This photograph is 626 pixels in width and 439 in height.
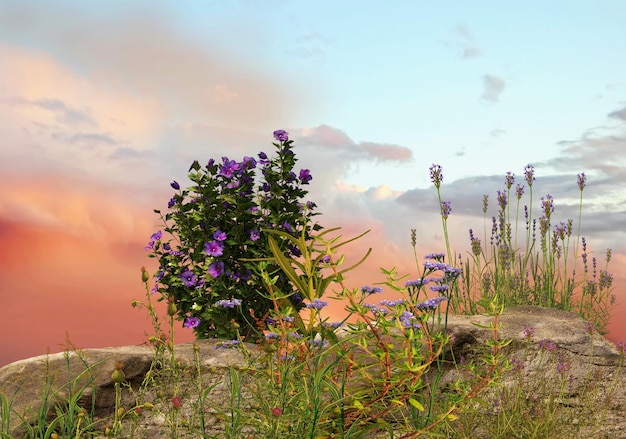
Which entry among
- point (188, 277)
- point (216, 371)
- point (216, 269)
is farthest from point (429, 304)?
point (188, 277)

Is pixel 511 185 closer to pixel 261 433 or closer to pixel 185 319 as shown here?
pixel 185 319

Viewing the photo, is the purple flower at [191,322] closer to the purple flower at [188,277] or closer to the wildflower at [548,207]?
the purple flower at [188,277]

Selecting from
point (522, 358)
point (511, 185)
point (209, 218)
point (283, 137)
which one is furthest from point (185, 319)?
point (511, 185)

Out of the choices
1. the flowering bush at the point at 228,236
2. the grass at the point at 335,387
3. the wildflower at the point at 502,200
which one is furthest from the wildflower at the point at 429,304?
the wildflower at the point at 502,200

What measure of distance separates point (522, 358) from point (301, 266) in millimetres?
2551

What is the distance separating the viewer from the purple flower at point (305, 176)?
21.4 feet

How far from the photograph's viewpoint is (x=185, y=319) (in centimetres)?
642

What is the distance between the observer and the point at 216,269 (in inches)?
243

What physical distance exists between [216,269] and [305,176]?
4.29 feet

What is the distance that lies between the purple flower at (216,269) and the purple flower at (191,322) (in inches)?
21.0

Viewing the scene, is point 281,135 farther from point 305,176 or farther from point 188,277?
point 188,277

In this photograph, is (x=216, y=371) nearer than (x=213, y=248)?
Yes

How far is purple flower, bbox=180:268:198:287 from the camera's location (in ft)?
20.5

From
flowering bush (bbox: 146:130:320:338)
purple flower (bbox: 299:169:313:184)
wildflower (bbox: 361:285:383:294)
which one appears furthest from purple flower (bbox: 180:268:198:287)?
wildflower (bbox: 361:285:383:294)
